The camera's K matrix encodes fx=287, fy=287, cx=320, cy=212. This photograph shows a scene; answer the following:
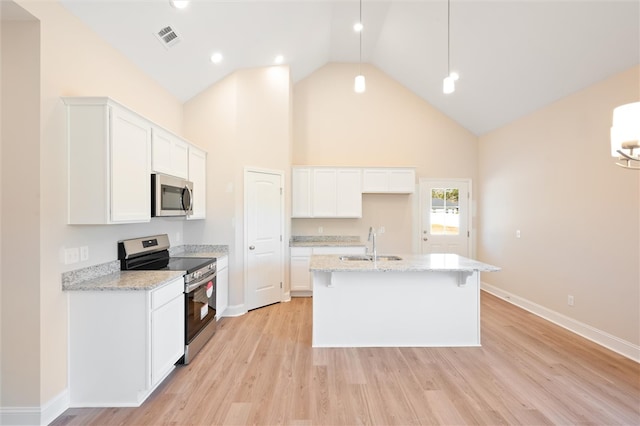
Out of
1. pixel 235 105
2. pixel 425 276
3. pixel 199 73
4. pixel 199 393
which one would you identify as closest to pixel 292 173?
pixel 235 105

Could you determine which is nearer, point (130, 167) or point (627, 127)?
point (627, 127)

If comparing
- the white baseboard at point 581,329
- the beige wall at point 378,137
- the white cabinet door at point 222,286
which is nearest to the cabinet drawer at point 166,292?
the white cabinet door at point 222,286

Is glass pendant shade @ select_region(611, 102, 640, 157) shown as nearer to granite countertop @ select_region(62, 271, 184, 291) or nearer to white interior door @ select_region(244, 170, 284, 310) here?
granite countertop @ select_region(62, 271, 184, 291)

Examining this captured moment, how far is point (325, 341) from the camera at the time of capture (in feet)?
10.1

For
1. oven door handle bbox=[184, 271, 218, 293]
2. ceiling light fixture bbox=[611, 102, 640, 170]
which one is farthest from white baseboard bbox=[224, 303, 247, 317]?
ceiling light fixture bbox=[611, 102, 640, 170]

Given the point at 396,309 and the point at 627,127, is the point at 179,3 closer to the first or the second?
the point at 627,127

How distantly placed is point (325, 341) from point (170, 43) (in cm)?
365

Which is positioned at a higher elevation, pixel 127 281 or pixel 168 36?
pixel 168 36

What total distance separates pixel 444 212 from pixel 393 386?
13.0 ft

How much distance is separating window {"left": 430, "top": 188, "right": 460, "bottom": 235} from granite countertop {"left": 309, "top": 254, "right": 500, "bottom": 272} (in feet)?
7.88

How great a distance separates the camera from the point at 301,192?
16.8 feet

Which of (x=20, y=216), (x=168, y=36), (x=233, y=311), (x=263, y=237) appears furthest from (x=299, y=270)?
(x=168, y=36)

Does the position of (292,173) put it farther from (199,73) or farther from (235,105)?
(199,73)

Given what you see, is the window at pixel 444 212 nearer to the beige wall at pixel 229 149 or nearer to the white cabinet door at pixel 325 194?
the white cabinet door at pixel 325 194
